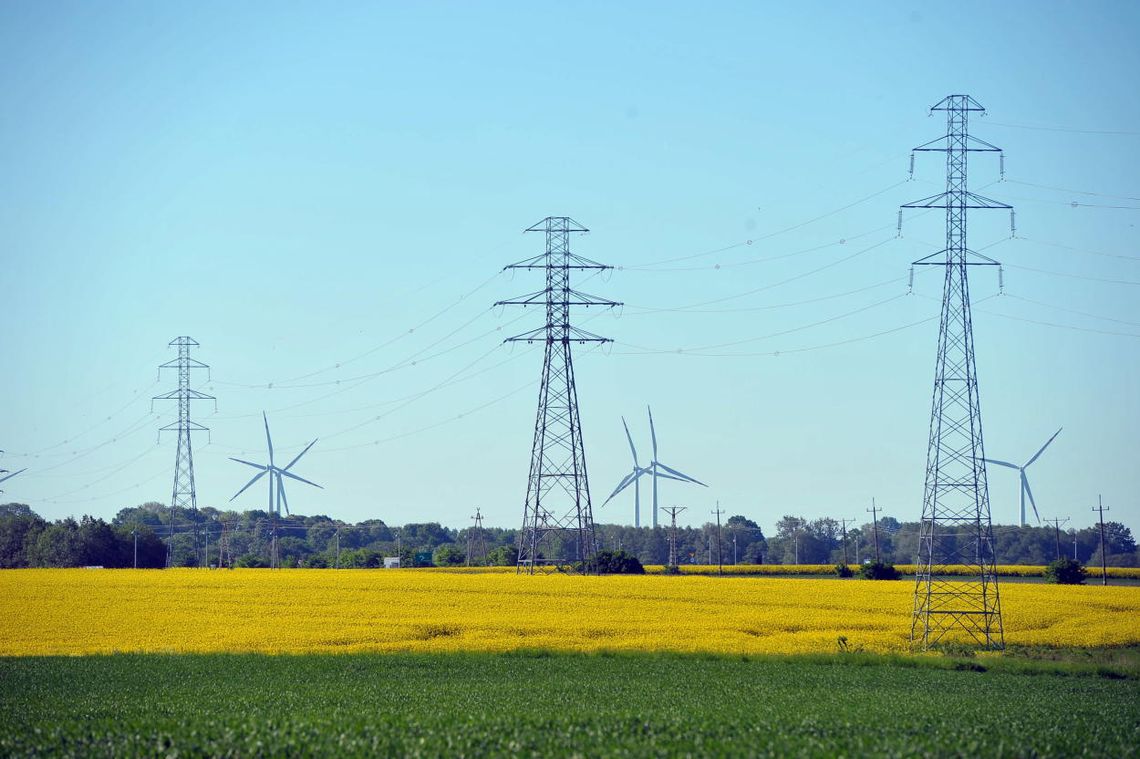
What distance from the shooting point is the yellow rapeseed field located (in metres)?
63.4

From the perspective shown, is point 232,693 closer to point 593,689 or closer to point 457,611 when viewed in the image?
point 593,689

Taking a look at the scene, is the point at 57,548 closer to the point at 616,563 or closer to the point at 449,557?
the point at 449,557

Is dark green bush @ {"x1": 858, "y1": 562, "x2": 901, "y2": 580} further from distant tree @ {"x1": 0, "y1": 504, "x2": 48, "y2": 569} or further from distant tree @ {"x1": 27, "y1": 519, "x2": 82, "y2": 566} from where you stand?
distant tree @ {"x1": 0, "y1": 504, "x2": 48, "y2": 569}

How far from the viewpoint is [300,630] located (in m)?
65.8

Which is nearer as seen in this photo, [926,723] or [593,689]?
[926,723]

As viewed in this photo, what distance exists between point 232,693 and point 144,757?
1376 cm

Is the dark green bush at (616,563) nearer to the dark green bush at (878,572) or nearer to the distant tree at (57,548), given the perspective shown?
the dark green bush at (878,572)

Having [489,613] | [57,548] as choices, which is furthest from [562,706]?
[57,548]

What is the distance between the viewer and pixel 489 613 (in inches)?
2815

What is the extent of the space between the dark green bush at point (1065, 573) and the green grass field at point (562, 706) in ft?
147

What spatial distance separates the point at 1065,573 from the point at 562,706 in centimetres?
7450

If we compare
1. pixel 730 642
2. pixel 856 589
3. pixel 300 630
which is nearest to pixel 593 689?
pixel 730 642

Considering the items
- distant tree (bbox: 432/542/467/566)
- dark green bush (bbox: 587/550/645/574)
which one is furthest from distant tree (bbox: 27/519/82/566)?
dark green bush (bbox: 587/550/645/574)

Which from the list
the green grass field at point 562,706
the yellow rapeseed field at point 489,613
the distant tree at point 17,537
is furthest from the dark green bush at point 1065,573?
the distant tree at point 17,537
